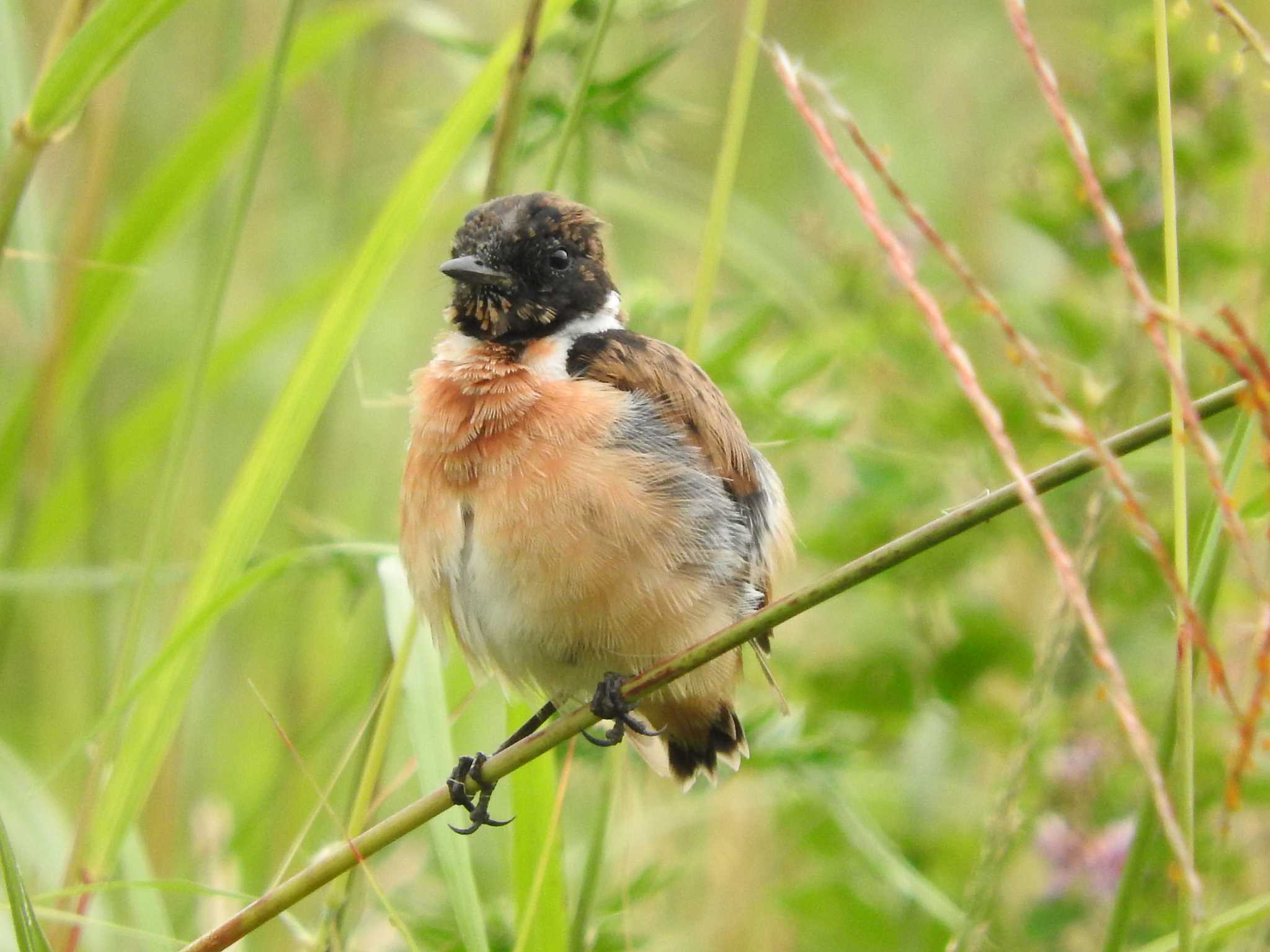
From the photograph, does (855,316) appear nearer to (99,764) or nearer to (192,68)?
(99,764)

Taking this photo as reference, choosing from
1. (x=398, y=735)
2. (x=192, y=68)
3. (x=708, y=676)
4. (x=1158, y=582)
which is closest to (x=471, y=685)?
(x=708, y=676)

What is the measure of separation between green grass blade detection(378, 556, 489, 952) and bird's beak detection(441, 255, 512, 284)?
23.7 inches

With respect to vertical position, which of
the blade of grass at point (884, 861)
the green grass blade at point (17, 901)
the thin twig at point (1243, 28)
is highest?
the thin twig at point (1243, 28)

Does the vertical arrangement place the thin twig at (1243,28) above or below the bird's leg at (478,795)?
above

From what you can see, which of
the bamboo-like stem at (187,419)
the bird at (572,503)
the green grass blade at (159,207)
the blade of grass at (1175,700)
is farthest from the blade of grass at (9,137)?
the blade of grass at (1175,700)

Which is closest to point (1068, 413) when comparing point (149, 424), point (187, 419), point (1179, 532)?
point (1179, 532)

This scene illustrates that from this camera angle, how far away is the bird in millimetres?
2498

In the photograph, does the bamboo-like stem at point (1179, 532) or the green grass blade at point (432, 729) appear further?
the green grass blade at point (432, 729)

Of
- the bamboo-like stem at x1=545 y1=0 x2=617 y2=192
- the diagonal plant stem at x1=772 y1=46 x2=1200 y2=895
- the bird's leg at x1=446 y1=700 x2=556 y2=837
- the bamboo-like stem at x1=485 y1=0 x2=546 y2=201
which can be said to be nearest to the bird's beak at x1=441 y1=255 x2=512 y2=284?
the bamboo-like stem at x1=485 y1=0 x2=546 y2=201

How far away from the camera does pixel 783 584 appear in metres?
3.66

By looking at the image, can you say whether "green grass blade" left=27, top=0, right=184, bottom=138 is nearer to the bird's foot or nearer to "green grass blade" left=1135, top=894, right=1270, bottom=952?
the bird's foot

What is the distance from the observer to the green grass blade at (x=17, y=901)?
1.68m

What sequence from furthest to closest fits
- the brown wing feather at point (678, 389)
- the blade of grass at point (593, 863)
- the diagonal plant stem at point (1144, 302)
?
the brown wing feather at point (678, 389) < the blade of grass at point (593, 863) < the diagonal plant stem at point (1144, 302)

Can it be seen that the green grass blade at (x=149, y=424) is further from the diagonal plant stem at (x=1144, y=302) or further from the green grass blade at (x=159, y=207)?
the diagonal plant stem at (x=1144, y=302)
